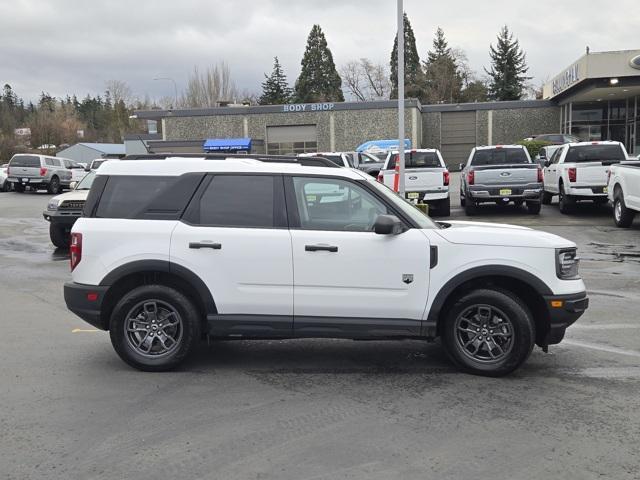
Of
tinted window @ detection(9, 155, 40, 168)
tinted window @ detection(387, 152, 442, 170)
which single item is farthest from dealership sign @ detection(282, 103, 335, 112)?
tinted window @ detection(387, 152, 442, 170)

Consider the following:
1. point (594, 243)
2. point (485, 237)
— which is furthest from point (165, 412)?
point (594, 243)

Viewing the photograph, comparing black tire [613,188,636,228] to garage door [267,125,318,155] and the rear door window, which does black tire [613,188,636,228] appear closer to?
the rear door window

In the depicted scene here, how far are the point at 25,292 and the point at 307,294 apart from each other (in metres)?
Answer: 5.95

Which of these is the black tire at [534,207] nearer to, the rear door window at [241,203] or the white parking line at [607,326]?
the white parking line at [607,326]

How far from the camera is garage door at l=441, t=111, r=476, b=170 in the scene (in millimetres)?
46719

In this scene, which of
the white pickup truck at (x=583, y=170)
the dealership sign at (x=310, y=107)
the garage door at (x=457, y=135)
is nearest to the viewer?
the white pickup truck at (x=583, y=170)

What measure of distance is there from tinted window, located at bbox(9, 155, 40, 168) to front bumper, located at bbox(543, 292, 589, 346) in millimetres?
31275

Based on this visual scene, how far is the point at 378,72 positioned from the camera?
92.4 m

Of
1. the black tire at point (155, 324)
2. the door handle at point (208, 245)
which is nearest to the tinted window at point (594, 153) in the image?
the door handle at point (208, 245)

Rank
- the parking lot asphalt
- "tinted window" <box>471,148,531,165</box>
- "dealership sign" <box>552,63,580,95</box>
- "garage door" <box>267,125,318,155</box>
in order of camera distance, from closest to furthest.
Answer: the parking lot asphalt, "tinted window" <box>471,148,531,165</box>, "dealership sign" <box>552,63,580,95</box>, "garage door" <box>267,125,318,155</box>

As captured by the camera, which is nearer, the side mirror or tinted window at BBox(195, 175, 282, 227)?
the side mirror

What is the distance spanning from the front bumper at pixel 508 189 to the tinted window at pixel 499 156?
1.27 m

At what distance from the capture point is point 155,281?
5.62m

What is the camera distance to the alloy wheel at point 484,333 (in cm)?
536
